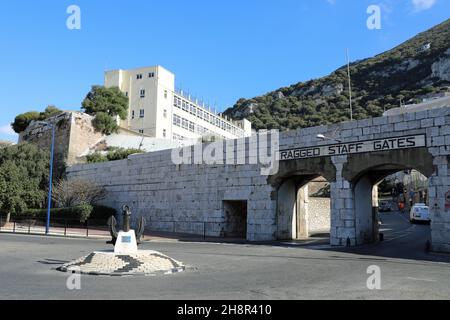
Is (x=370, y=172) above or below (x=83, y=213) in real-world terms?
above

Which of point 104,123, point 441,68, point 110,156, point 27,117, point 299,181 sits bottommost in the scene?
point 299,181

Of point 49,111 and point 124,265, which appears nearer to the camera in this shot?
point 124,265

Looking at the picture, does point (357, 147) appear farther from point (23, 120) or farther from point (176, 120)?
point (23, 120)

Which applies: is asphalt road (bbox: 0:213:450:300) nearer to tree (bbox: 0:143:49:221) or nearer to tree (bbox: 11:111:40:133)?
tree (bbox: 0:143:49:221)

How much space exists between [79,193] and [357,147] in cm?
2492

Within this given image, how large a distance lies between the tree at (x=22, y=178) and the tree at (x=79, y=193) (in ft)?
8.51

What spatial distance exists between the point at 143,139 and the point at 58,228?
794 inches

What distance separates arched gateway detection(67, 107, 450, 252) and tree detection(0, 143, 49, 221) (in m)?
9.46

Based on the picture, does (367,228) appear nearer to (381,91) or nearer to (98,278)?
(98,278)

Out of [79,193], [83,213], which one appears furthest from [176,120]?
[83,213]

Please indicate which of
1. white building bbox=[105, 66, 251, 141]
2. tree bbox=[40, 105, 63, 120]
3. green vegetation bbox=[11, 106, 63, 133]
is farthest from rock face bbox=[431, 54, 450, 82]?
green vegetation bbox=[11, 106, 63, 133]

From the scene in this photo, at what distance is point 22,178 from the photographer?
36.8m

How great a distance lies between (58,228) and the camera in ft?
106

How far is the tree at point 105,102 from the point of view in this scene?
2147 inches
